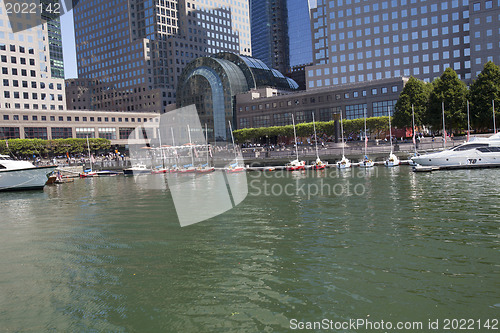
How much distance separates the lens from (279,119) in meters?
160

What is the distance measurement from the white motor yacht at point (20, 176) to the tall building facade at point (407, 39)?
11857 centimetres

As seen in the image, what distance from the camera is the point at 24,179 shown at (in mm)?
64688

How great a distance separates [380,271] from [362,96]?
12971cm

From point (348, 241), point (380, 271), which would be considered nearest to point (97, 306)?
point (380, 271)

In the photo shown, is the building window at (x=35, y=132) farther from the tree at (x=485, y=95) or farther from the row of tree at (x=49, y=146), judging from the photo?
the tree at (x=485, y=95)

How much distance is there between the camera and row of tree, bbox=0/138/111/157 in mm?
123588

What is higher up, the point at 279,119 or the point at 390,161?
the point at 279,119

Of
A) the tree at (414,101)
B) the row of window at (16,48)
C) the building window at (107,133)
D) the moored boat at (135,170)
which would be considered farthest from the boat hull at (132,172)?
the row of window at (16,48)

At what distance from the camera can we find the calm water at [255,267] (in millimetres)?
14508

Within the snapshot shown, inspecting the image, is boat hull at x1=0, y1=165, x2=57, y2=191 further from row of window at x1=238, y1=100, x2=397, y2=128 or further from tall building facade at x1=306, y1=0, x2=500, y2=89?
tall building facade at x1=306, y1=0, x2=500, y2=89

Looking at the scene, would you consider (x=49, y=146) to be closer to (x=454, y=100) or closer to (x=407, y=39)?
(x=454, y=100)

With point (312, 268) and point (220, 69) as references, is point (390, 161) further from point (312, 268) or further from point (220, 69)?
point (220, 69)

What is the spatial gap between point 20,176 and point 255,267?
5824 cm

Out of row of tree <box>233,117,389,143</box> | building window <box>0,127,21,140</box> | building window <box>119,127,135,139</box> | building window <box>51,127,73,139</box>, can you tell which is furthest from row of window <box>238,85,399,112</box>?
building window <box>0,127,21,140</box>
